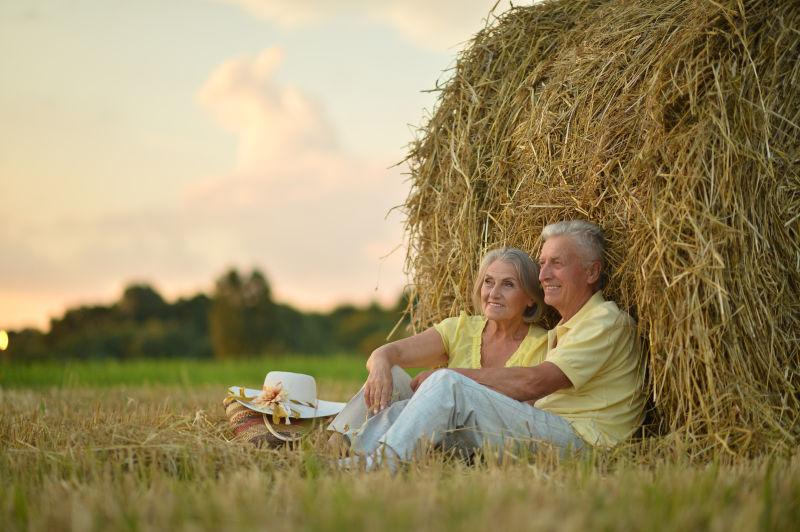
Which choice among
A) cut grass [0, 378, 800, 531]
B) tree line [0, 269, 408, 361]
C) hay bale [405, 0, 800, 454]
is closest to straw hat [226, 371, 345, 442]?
cut grass [0, 378, 800, 531]

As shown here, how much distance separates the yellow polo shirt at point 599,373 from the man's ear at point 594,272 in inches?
2.9

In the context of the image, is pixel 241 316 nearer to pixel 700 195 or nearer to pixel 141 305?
pixel 141 305

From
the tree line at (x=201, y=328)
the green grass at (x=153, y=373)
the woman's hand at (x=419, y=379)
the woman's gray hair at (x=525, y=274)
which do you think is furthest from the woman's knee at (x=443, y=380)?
the tree line at (x=201, y=328)

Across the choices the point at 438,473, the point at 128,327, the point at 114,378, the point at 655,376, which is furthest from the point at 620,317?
the point at 128,327

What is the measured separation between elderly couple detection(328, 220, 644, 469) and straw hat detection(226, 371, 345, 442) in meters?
0.31

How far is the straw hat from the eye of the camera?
14.8 feet

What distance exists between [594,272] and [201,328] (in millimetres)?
27650

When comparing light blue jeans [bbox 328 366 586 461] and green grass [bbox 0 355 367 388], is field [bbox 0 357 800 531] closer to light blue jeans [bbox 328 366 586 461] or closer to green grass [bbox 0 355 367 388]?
light blue jeans [bbox 328 366 586 461]

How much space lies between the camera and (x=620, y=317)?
4.11 meters

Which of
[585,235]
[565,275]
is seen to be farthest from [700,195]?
[565,275]

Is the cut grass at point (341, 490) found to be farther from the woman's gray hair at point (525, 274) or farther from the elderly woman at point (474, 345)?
the woman's gray hair at point (525, 274)

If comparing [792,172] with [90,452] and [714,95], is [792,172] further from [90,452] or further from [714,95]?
[90,452]

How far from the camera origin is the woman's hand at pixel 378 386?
428cm

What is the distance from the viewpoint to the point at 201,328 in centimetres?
3067
